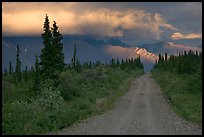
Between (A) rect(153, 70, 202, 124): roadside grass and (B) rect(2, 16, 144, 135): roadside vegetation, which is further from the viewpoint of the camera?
(A) rect(153, 70, 202, 124): roadside grass

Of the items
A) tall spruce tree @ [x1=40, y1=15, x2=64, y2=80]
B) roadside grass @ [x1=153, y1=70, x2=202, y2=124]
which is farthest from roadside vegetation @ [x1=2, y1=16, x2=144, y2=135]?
roadside grass @ [x1=153, y1=70, x2=202, y2=124]

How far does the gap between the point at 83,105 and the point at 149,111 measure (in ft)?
15.6

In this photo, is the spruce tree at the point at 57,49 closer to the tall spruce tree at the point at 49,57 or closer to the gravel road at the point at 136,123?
the tall spruce tree at the point at 49,57

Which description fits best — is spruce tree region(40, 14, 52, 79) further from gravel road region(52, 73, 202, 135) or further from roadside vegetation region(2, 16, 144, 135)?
gravel road region(52, 73, 202, 135)

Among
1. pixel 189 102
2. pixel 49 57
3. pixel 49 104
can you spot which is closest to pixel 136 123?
pixel 49 104

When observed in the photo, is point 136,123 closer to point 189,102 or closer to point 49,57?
point 189,102

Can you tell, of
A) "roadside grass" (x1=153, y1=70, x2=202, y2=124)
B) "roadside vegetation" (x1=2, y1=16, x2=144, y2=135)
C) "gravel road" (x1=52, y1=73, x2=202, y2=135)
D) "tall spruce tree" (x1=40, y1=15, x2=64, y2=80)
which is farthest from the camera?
"tall spruce tree" (x1=40, y1=15, x2=64, y2=80)

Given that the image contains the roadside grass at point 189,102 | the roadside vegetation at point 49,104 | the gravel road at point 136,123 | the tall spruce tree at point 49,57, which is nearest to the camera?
the gravel road at point 136,123

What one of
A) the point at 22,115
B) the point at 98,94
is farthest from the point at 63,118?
the point at 98,94

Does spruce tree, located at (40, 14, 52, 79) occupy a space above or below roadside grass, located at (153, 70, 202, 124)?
above

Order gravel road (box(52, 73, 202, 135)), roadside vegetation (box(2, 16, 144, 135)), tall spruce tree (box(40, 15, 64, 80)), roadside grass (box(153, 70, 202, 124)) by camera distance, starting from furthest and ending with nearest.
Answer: tall spruce tree (box(40, 15, 64, 80))
roadside grass (box(153, 70, 202, 124))
roadside vegetation (box(2, 16, 144, 135))
gravel road (box(52, 73, 202, 135))

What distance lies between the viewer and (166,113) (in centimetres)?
2739

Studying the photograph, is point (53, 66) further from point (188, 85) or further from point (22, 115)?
point (22, 115)

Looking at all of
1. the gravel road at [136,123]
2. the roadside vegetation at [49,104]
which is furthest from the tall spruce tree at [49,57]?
the gravel road at [136,123]
